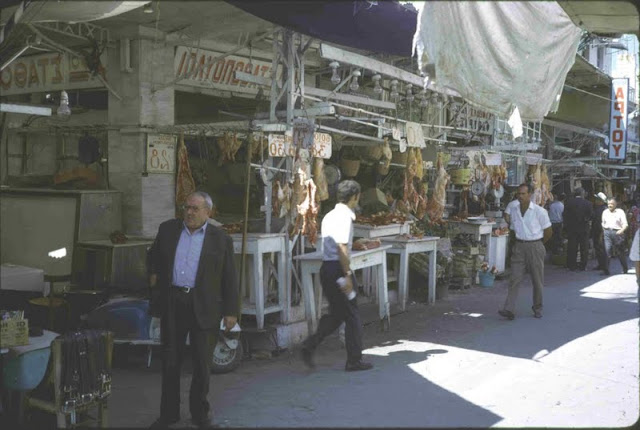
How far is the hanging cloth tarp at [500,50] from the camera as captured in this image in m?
5.76

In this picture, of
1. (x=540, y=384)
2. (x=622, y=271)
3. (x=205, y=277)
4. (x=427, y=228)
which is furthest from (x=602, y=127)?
(x=205, y=277)

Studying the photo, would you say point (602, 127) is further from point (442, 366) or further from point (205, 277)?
point (205, 277)

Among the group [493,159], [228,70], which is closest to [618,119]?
[493,159]

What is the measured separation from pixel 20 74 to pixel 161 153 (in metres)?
3.06

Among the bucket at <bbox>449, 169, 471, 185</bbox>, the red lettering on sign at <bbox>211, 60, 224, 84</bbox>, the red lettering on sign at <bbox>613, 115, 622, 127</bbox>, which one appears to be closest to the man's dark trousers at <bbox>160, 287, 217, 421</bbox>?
A: the red lettering on sign at <bbox>211, 60, 224, 84</bbox>

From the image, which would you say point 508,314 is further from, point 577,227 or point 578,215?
point 578,215

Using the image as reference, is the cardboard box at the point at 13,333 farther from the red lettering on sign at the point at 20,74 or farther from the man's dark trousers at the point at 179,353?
the red lettering on sign at the point at 20,74

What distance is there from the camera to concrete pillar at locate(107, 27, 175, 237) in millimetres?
9055

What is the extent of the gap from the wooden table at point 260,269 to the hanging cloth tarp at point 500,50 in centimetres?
289

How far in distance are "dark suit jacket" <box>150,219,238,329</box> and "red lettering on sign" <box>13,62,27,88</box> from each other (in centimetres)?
627

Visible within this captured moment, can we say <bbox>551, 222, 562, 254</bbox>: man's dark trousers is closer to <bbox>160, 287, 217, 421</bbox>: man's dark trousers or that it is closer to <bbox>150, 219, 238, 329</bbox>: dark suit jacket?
<bbox>150, 219, 238, 329</bbox>: dark suit jacket

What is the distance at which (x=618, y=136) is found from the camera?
1955 cm

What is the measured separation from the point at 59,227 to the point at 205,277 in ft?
14.9

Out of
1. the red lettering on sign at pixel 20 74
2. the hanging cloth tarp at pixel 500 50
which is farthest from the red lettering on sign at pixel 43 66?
the hanging cloth tarp at pixel 500 50
